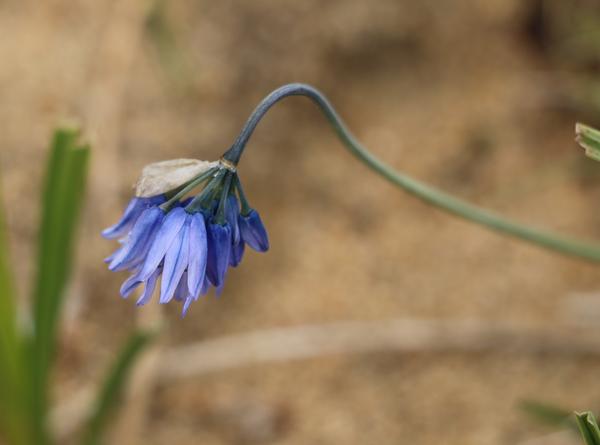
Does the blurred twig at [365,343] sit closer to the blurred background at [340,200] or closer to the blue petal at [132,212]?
the blurred background at [340,200]

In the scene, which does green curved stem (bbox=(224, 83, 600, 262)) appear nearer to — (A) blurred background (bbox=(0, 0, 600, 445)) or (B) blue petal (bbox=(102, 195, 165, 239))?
(B) blue petal (bbox=(102, 195, 165, 239))

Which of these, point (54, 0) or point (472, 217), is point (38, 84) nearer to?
point (54, 0)

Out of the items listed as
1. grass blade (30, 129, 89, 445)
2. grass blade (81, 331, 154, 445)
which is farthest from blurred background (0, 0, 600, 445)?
grass blade (30, 129, 89, 445)

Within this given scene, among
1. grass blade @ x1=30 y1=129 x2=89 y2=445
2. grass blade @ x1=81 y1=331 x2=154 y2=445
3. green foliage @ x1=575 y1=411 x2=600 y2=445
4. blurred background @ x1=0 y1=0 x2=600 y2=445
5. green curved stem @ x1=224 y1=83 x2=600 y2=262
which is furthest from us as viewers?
blurred background @ x1=0 y1=0 x2=600 y2=445

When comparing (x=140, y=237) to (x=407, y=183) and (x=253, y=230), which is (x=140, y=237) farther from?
(x=407, y=183)

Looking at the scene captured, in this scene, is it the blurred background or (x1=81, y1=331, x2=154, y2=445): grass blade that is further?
the blurred background

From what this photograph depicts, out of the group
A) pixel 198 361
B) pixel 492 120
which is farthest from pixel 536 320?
pixel 198 361
